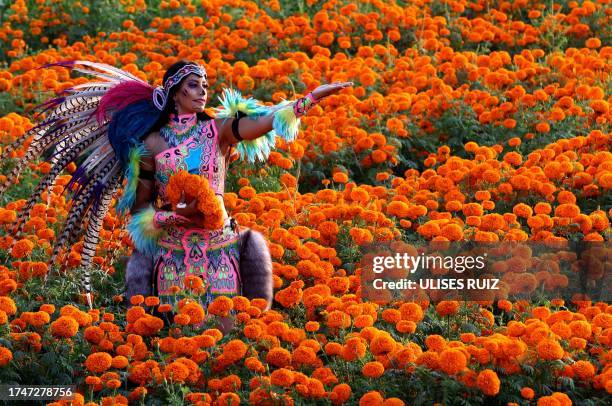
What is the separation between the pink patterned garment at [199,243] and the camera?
5746 mm

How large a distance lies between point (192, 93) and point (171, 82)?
0.12 m

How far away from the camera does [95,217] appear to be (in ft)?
20.0

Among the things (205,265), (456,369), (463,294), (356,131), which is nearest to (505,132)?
(356,131)

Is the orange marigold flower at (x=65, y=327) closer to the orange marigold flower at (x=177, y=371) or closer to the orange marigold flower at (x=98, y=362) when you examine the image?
the orange marigold flower at (x=98, y=362)

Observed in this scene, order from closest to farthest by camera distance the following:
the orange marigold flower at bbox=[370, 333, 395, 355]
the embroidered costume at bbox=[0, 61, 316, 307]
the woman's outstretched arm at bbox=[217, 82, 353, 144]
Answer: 1. the orange marigold flower at bbox=[370, 333, 395, 355]
2. the embroidered costume at bbox=[0, 61, 316, 307]
3. the woman's outstretched arm at bbox=[217, 82, 353, 144]

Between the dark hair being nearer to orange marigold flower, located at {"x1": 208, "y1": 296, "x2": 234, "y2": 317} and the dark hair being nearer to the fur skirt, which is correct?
the fur skirt

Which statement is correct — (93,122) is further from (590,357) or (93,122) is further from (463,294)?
(590,357)

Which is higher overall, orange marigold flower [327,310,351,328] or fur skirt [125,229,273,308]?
fur skirt [125,229,273,308]

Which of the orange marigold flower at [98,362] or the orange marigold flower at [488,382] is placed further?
the orange marigold flower at [98,362]

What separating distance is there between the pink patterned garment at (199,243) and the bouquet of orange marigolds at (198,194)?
→ 155 mm

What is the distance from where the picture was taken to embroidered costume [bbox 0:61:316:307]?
18.9 feet

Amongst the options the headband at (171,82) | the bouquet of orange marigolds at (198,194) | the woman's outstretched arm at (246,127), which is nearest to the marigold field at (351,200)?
the bouquet of orange marigolds at (198,194)

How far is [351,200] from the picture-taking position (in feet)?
23.3

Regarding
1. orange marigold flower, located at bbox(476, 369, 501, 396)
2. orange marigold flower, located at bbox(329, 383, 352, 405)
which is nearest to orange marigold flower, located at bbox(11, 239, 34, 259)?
orange marigold flower, located at bbox(329, 383, 352, 405)
